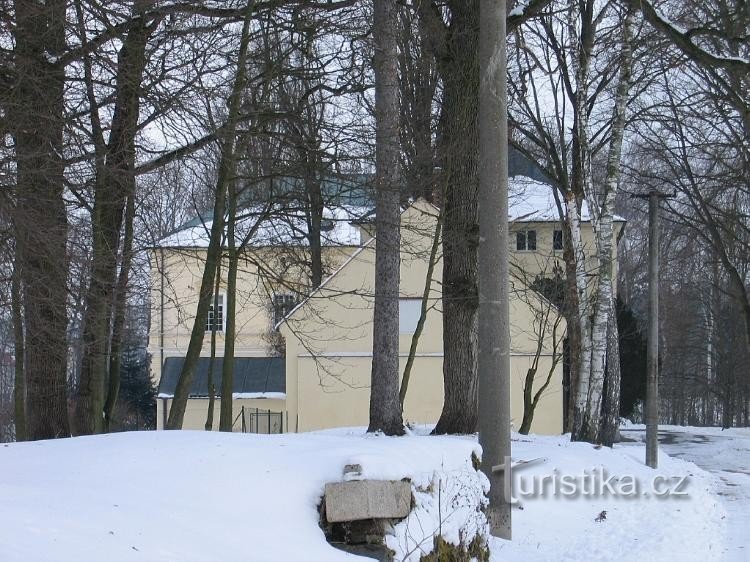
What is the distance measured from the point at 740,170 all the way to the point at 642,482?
15933mm

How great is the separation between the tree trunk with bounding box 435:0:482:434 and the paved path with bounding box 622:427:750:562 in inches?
151

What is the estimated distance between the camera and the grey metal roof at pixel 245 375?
37.0 meters

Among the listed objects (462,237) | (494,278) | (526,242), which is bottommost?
(494,278)

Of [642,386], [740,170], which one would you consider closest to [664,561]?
[740,170]

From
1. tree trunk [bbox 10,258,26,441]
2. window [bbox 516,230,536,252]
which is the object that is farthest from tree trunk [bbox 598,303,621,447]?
window [bbox 516,230,536,252]

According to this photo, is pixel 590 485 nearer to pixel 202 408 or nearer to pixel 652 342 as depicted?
pixel 652 342

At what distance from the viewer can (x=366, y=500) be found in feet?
19.6

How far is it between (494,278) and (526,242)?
24.6m

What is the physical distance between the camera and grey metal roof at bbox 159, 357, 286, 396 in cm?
3697

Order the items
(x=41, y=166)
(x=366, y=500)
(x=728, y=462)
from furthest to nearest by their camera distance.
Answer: (x=728, y=462)
(x=41, y=166)
(x=366, y=500)

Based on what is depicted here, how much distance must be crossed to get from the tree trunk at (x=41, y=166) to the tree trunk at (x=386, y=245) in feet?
13.3

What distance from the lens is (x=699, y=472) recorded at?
16.5 meters

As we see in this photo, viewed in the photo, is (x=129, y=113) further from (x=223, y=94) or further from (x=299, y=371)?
(x=299, y=371)

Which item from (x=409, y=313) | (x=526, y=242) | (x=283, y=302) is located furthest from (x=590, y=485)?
(x=526, y=242)
